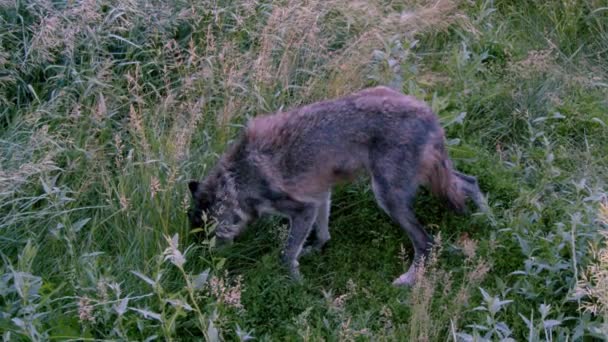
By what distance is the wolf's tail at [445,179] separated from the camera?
5871 mm

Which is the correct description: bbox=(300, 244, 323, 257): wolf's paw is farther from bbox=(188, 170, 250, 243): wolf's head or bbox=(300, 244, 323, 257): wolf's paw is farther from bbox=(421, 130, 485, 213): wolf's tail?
bbox=(421, 130, 485, 213): wolf's tail

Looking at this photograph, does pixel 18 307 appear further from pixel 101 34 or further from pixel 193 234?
pixel 101 34

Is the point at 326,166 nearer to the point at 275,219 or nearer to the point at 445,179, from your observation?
the point at 275,219

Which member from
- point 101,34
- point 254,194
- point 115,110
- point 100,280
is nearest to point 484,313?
point 254,194

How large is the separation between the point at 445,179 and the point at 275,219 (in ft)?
4.34

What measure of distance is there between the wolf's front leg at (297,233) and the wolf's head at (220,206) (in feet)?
1.14

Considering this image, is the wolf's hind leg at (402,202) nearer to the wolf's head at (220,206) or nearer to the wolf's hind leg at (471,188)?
the wolf's hind leg at (471,188)

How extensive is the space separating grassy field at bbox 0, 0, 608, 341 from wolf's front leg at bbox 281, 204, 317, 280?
11cm

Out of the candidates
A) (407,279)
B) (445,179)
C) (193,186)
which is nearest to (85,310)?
(193,186)

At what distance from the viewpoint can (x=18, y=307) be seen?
5020mm

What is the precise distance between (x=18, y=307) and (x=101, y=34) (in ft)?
9.10

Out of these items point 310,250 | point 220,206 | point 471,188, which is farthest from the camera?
point 471,188

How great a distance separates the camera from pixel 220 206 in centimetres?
594

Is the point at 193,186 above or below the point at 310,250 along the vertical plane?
above
